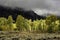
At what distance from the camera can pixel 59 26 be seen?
9638 centimetres

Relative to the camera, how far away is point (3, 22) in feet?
411

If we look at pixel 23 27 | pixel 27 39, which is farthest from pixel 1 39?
pixel 23 27

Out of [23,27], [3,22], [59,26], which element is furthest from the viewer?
[3,22]

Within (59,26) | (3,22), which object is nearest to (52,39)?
(59,26)

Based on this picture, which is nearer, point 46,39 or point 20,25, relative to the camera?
point 46,39

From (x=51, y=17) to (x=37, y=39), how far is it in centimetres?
5837

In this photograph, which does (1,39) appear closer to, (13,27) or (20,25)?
(20,25)

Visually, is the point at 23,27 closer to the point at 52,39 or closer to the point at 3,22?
the point at 3,22

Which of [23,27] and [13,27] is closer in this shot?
[23,27]

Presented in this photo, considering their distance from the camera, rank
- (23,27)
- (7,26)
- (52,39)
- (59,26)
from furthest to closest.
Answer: (7,26) → (23,27) → (59,26) → (52,39)

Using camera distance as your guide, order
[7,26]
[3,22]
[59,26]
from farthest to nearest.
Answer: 1. [3,22]
2. [7,26]
3. [59,26]

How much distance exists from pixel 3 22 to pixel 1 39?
69.2 m

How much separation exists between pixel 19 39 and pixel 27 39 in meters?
2.16

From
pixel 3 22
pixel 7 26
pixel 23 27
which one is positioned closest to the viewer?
pixel 23 27
